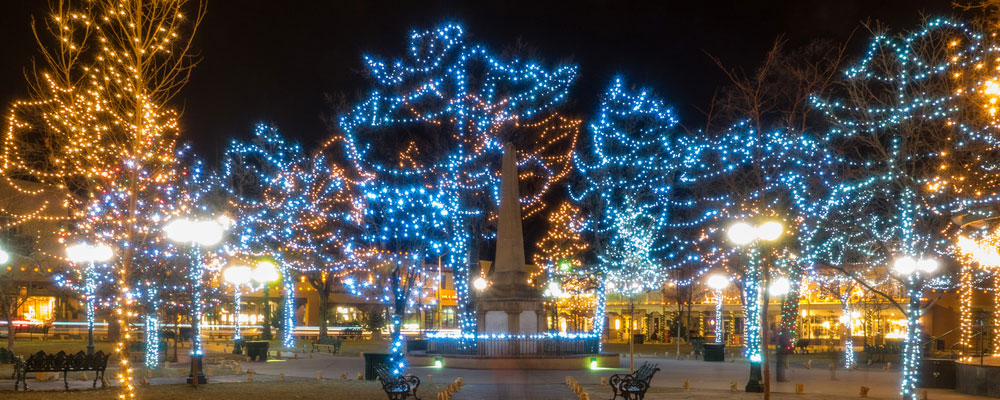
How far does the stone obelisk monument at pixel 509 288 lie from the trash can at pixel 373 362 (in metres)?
7.22

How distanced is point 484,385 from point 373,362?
325cm

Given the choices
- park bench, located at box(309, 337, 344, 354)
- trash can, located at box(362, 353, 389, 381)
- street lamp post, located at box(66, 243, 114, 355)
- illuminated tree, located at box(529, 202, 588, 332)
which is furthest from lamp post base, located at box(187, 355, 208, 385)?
illuminated tree, located at box(529, 202, 588, 332)

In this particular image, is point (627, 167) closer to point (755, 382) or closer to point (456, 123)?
point (456, 123)

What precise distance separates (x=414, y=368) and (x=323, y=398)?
412 inches

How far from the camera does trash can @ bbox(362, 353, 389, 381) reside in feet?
77.0

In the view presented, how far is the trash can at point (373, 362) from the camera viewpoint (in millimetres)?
23484

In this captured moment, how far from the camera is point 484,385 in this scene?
899 inches

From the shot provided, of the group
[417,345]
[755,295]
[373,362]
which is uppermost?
[755,295]

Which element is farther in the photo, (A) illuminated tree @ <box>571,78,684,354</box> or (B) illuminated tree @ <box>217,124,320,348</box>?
(B) illuminated tree @ <box>217,124,320,348</box>

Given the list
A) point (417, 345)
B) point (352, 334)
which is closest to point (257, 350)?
point (417, 345)

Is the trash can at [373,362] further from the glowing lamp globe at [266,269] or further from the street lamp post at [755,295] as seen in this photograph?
the glowing lamp globe at [266,269]

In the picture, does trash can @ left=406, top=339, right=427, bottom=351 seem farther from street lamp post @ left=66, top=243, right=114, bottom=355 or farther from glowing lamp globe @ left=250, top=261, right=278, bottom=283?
street lamp post @ left=66, top=243, right=114, bottom=355

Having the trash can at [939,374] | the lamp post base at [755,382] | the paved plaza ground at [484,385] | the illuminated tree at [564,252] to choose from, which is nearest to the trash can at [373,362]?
the paved plaza ground at [484,385]

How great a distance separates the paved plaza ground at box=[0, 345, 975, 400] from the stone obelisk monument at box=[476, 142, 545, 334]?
2858mm
